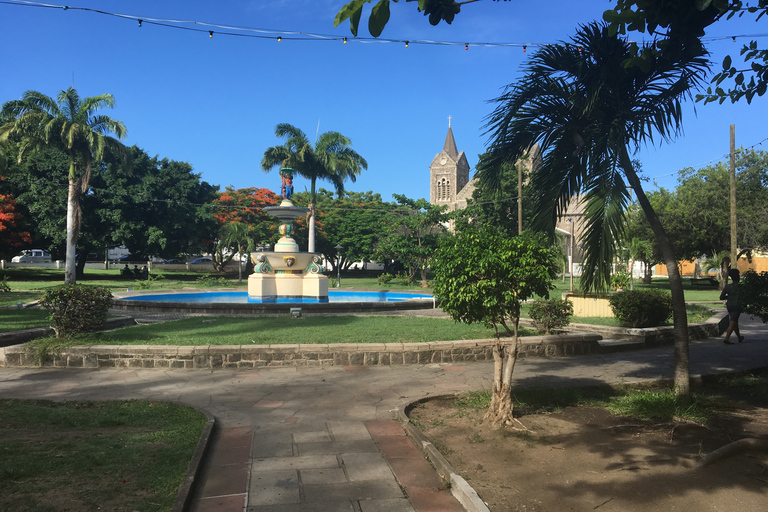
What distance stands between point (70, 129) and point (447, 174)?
60312mm

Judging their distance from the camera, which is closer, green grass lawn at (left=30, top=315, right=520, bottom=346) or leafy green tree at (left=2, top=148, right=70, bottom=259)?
green grass lawn at (left=30, top=315, right=520, bottom=346)

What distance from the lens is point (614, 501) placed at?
11.5 feet

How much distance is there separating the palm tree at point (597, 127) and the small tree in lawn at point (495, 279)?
1227mm

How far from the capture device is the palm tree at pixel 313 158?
3238cm

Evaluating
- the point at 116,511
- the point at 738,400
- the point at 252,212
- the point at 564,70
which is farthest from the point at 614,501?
the point at 252,212

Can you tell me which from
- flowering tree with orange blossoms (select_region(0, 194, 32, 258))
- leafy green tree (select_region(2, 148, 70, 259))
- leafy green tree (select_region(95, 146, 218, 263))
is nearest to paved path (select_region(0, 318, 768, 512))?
flowering tree with orange blossoms (select_region(0, 194, 32, 258))

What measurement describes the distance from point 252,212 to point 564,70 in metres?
38.5

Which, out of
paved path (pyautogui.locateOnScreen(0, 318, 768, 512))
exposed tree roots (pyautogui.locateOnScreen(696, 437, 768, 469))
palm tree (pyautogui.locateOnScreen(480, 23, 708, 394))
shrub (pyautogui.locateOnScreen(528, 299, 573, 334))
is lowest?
paved path (pyautogui.locateOnScreen(0, 318, 768, 512))

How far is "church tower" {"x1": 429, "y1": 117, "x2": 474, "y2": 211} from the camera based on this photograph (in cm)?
7850

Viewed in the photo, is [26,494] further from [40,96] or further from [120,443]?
[40,96]

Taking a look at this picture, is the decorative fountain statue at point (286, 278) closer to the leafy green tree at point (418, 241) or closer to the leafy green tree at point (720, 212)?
the leafy green tree at point (418, 241)

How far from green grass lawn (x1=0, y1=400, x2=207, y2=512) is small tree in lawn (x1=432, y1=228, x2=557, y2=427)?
8.96 ft

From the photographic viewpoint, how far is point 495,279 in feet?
16.2

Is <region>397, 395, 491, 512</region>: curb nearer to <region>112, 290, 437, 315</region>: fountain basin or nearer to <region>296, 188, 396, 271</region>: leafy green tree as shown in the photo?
<region>112, 290, 437, 315</region>: fountain basin
